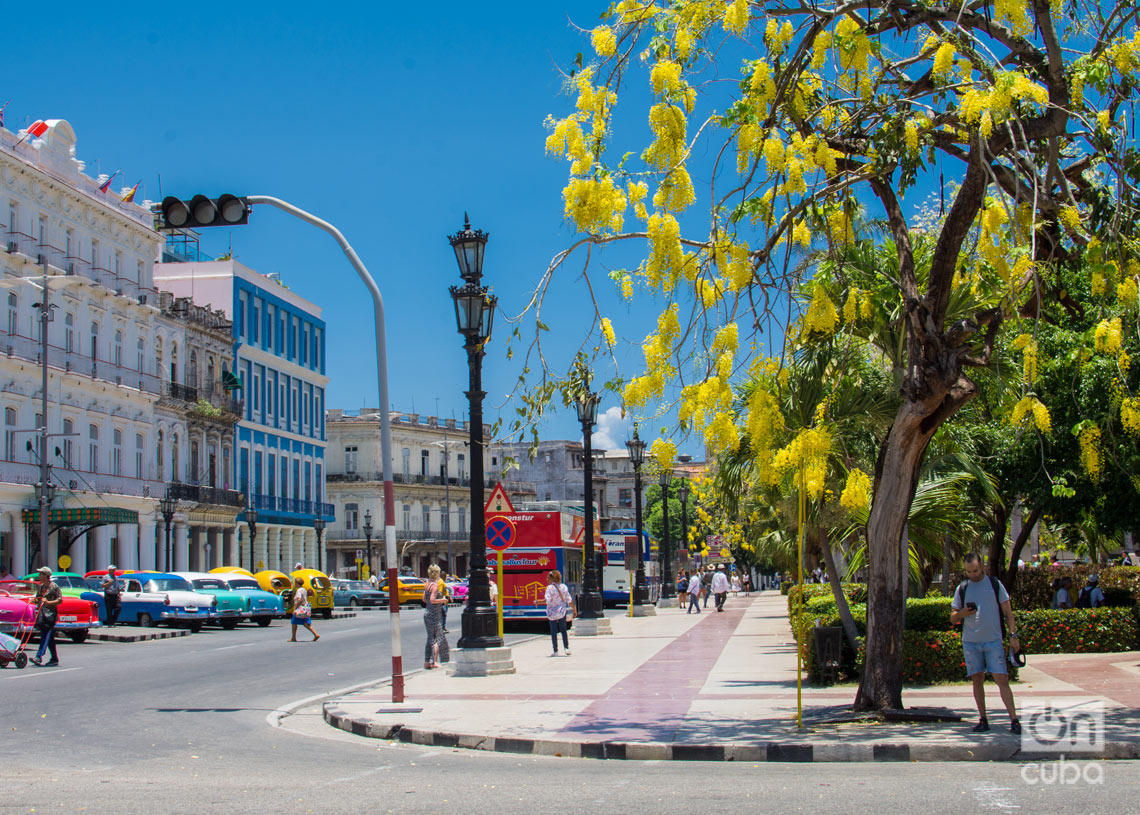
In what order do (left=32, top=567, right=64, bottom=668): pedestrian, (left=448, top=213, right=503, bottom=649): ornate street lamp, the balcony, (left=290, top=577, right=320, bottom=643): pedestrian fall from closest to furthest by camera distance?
(left=448, top=213, right=503, bottom=649): ornate street lamp < (left=32, top=567, right=64, bottom=668): pedestrian < (left=290, top=577, right=320, bottom=643): pedestrian < the balcony

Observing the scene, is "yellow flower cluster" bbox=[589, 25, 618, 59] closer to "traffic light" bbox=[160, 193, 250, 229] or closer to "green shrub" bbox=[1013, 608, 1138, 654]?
"traffic light" bbox=[160, 193, 250, 229]

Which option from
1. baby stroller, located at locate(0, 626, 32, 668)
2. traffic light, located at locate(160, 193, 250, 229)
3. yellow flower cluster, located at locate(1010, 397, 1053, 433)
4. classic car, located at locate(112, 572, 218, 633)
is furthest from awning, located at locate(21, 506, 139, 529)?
yellow flower cluster, located at locate(1010, 397, 1053, 433)

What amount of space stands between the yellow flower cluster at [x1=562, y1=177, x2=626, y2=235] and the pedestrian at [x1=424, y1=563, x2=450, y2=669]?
11.1 metres

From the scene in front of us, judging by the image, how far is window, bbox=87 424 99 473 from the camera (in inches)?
Result: 1887

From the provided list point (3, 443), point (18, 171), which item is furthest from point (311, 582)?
point (18, 171)

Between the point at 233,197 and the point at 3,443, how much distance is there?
108 ft

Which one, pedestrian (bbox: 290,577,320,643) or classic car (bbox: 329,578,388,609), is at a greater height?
pedestrian (bbox: 290,577,320,643)

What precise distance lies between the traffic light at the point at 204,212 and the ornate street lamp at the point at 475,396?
5.21m

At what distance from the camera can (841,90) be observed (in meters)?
12.7

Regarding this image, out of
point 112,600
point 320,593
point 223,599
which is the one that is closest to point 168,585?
point 223,599

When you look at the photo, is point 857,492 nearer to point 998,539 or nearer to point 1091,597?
point 998,539

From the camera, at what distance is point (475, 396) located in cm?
1956

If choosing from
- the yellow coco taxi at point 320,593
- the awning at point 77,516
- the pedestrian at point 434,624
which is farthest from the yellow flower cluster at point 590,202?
the awning at point 77,516

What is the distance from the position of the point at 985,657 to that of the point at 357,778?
18.8ft
